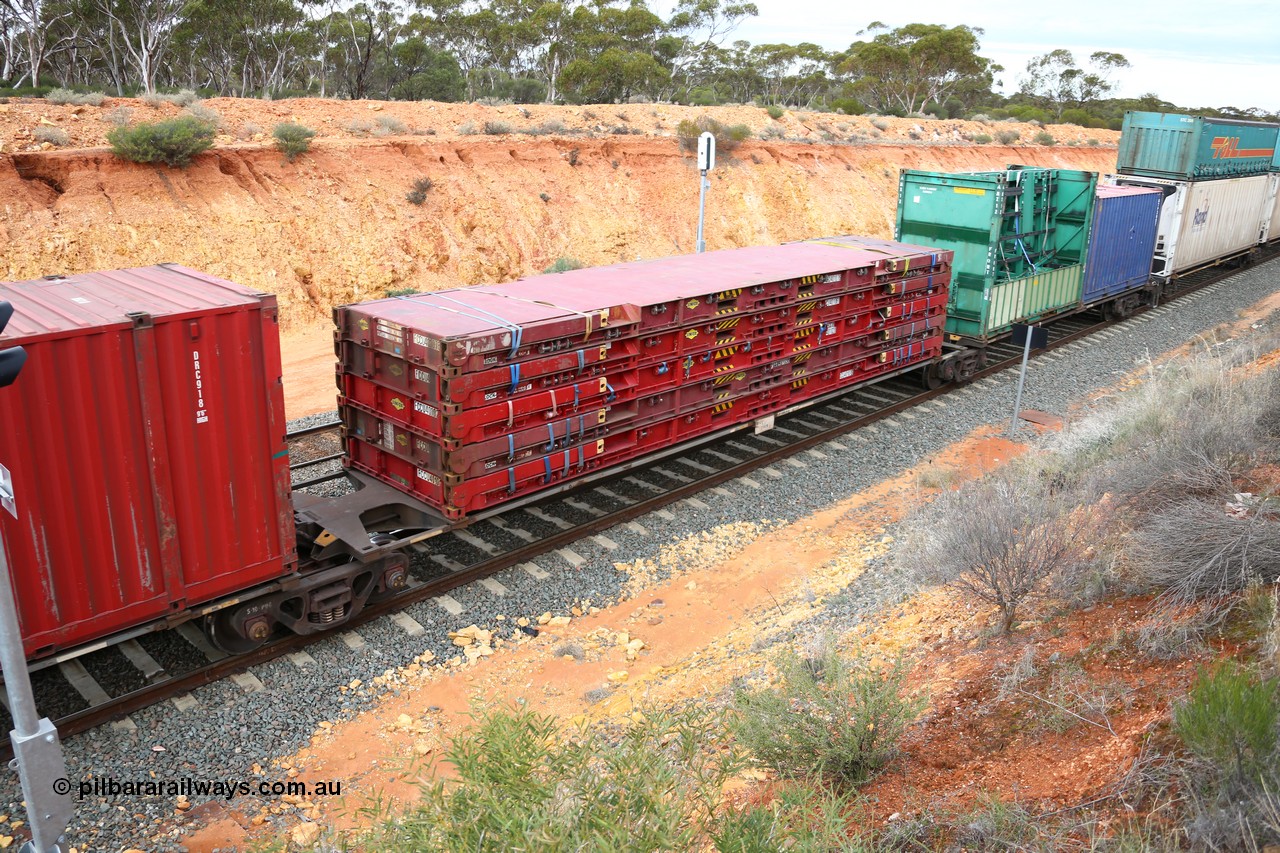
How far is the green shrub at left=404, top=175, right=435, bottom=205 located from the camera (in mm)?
23359

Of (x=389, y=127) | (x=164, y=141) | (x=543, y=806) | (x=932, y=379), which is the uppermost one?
(x=389, y=127)

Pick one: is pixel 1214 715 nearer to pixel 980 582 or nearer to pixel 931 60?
pixel 980 582

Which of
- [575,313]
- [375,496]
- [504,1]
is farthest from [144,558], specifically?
[504,1]

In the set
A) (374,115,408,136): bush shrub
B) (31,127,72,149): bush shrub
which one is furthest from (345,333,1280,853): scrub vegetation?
(374,115,408,136): bush shrub

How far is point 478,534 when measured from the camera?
1052 cm

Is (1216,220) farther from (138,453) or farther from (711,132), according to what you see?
(138,453)

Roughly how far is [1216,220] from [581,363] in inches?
958

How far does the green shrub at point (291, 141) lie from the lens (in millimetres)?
21969

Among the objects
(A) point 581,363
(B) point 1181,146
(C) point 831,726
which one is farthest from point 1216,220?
(C) point 831,726

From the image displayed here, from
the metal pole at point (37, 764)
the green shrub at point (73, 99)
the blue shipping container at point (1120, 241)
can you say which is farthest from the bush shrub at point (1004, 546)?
the green shrub at point (73, 99)

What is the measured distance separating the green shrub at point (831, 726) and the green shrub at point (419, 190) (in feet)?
66.0

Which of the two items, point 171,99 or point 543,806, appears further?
point 171,99

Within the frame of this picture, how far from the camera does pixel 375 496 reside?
9.63 m

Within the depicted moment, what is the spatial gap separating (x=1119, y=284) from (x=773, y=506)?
14.5 metres
